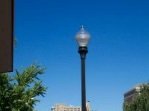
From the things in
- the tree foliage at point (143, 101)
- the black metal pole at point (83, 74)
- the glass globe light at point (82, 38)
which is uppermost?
the tree foliage at point (143, 101)

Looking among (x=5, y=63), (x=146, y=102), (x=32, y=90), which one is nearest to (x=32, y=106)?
(x=32, y=90)

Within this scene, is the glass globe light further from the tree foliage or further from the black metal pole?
the tree foliage

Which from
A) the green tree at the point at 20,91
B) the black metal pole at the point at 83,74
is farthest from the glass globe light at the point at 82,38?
the green tree at the point at 20,91

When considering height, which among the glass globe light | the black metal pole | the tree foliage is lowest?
the black metal pole

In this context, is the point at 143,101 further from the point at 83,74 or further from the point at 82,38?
the point at 83,74

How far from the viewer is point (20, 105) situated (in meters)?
28.7

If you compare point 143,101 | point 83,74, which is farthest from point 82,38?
point 143,101

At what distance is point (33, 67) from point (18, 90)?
2802mm

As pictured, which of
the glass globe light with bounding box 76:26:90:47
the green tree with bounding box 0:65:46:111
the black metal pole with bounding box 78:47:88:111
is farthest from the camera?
the green tree with bounding box 0:65:46:111

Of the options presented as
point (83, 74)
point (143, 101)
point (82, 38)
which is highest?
point (143, 101)

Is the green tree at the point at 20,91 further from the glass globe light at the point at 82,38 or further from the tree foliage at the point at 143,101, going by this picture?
the tree foliage at the point at 143,101

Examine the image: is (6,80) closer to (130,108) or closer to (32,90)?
(32,90)

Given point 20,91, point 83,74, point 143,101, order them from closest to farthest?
1. point 83,74
2. point 20,91
3. point 143,101

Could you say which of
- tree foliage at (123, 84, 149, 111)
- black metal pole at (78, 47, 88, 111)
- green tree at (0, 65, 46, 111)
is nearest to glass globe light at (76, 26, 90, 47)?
black metal pole at (78, 47, 88, 111)
